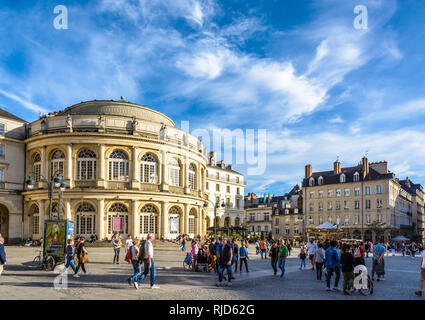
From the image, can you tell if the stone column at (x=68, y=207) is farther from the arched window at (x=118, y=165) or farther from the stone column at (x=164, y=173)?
the stone column at (x=164, y=173)

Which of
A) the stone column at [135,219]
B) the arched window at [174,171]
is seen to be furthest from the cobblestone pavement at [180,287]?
the arched window at [174,171]

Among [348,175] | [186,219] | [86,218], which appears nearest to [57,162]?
[86,218]

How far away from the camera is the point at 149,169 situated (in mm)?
45156

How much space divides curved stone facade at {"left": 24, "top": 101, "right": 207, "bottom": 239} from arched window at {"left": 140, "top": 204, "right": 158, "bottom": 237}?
0.11 m

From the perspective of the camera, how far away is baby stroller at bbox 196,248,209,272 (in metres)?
20.0

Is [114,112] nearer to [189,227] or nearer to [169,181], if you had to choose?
[169,181]

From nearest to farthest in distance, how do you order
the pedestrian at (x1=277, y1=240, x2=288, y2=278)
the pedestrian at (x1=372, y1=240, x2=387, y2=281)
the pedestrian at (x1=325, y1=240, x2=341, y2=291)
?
the pedestrian at (x1=325, y1=240, x2=341, y2=291) → the pedestrian at (x1=372, y1=240, x2=387, y2=281) → the pedestrian at (x1=277, y1=240, x2=288, y2=278)

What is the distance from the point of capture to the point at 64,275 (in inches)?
656

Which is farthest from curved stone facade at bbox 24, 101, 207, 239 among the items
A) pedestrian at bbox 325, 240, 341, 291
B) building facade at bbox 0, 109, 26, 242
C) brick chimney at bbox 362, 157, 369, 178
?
brick chimney at bbox 362, 157, 369, 178

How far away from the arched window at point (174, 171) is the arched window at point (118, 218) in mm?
6750

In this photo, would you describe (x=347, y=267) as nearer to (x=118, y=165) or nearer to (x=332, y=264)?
(x=332, y=264)

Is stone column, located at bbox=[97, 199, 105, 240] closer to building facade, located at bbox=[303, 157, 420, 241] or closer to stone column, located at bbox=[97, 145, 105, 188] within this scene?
stone column, located at bbox=[97, 145, 105, 188]

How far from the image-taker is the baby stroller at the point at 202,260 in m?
20.0

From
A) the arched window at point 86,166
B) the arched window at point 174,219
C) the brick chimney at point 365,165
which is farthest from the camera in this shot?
the brick chimney at point 365,165
